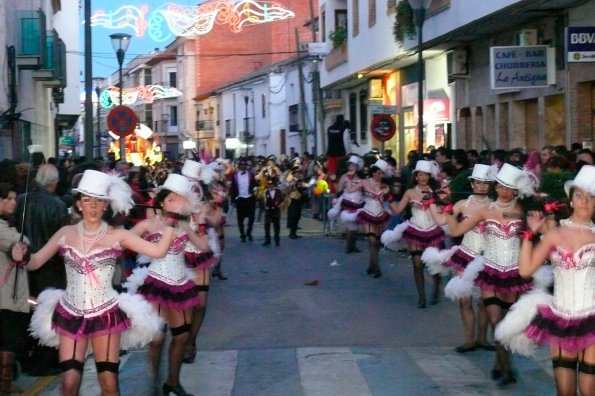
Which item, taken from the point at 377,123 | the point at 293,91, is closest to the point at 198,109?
the point at 293,91

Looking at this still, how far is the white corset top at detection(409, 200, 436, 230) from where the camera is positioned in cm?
1455

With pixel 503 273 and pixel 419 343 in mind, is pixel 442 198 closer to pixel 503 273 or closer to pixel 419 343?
pixel 503 273

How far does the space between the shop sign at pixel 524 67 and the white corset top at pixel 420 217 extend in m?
7.06

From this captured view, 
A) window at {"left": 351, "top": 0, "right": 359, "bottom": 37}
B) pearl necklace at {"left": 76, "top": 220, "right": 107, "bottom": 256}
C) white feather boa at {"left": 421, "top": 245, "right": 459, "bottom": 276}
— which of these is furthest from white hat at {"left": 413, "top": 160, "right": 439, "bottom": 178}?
window at {"left": 351, "top": 0, "right": 359, "bottom": 37}

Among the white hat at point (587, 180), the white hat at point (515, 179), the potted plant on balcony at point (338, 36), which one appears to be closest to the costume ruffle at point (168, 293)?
the white hat at point (515, 179)

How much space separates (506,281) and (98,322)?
13.0 feet

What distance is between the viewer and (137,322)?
298 inches

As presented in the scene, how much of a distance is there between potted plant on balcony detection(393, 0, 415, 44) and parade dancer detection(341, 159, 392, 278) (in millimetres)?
9939

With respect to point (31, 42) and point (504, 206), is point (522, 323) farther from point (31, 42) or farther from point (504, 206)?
point (31, 42)

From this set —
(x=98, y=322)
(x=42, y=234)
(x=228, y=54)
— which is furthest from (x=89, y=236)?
(x=228, y=54)

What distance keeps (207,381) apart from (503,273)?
9.26 ft

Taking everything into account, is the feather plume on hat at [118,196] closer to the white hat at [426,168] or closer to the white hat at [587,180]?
the white hat at [587,180]

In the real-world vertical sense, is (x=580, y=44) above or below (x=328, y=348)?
above

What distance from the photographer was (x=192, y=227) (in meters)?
9.70
